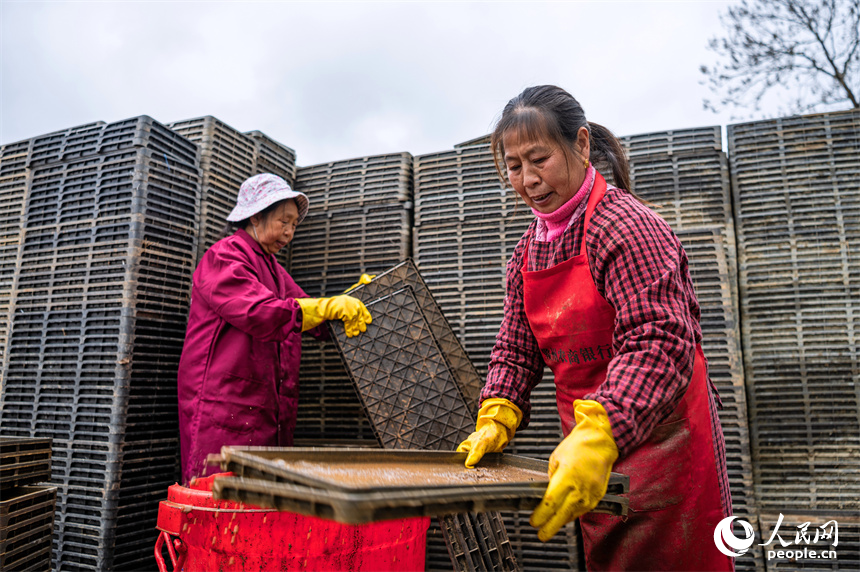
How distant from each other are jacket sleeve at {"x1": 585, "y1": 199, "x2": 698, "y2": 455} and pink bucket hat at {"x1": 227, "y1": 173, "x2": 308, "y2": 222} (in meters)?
2.02

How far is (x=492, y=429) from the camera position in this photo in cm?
179

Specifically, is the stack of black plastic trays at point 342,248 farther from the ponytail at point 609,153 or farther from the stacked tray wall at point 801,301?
the stacked tray wall at point 801,301

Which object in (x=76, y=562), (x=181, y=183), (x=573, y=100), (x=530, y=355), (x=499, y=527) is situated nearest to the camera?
(x=573, y=100)

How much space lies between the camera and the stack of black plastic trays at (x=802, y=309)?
288 cm

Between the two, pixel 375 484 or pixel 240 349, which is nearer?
pixel 375 484

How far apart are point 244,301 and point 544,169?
5.67 ft

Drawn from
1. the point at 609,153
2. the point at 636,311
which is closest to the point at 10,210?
the point at 609,153

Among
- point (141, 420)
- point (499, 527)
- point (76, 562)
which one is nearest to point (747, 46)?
point (499, 527)

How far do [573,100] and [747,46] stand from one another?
17.8 feet

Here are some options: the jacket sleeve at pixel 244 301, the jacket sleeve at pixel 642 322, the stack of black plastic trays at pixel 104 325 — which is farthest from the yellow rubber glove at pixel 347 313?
the jacket sleeve at pixel 642 322

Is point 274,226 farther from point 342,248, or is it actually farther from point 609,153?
point 609,153

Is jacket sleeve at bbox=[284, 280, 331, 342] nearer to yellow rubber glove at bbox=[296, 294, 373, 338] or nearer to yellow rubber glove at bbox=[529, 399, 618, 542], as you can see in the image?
yellow rubber glove at bbox=[296, 294, 373, 338]

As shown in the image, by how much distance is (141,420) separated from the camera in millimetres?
3000

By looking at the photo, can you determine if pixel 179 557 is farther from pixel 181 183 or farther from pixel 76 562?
pixel 181 183
